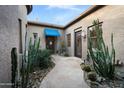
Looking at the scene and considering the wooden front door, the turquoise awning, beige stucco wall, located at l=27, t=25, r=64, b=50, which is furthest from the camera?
the wooden front door

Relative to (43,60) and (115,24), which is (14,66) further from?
(115,24)

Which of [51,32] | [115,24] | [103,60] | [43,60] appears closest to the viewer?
[103,60]

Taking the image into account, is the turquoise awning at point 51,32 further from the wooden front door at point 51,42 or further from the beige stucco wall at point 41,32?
the wooden front door at point 51,42

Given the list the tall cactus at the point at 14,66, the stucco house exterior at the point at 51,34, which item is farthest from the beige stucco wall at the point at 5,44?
the stucco house exterior at the point at 51,34

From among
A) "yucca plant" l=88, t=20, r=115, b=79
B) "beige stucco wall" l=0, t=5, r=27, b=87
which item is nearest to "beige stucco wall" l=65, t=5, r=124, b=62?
"yucca plant" l=88, t=20, r=115, b=79

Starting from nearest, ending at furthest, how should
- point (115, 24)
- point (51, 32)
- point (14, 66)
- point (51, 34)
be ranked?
point (14, 66)
point (115, 24)
point (51, 34)
point (51, 32)

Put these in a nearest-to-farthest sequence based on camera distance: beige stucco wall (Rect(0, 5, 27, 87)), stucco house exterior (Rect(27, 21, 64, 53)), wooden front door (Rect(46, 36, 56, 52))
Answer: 1. beige stucco wall (Rect(0, 5, 27, 87))
2. stucco house exterior (Rect(27, 21, 64, 53))
3. wooden front door (Rect(46, 36, 56, 52))

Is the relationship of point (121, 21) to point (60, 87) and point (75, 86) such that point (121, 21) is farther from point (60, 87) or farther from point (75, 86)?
point (60, 87)

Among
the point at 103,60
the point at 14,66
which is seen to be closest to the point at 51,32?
the point at 103,60

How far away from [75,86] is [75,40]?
12.1ft

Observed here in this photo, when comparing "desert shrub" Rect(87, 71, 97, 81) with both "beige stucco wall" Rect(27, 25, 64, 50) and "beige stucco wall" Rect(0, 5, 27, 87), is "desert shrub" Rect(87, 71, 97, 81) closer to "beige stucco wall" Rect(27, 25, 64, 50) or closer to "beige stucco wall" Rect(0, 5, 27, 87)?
"beige stucco wall" Rect(0, 5, 27, 87)
